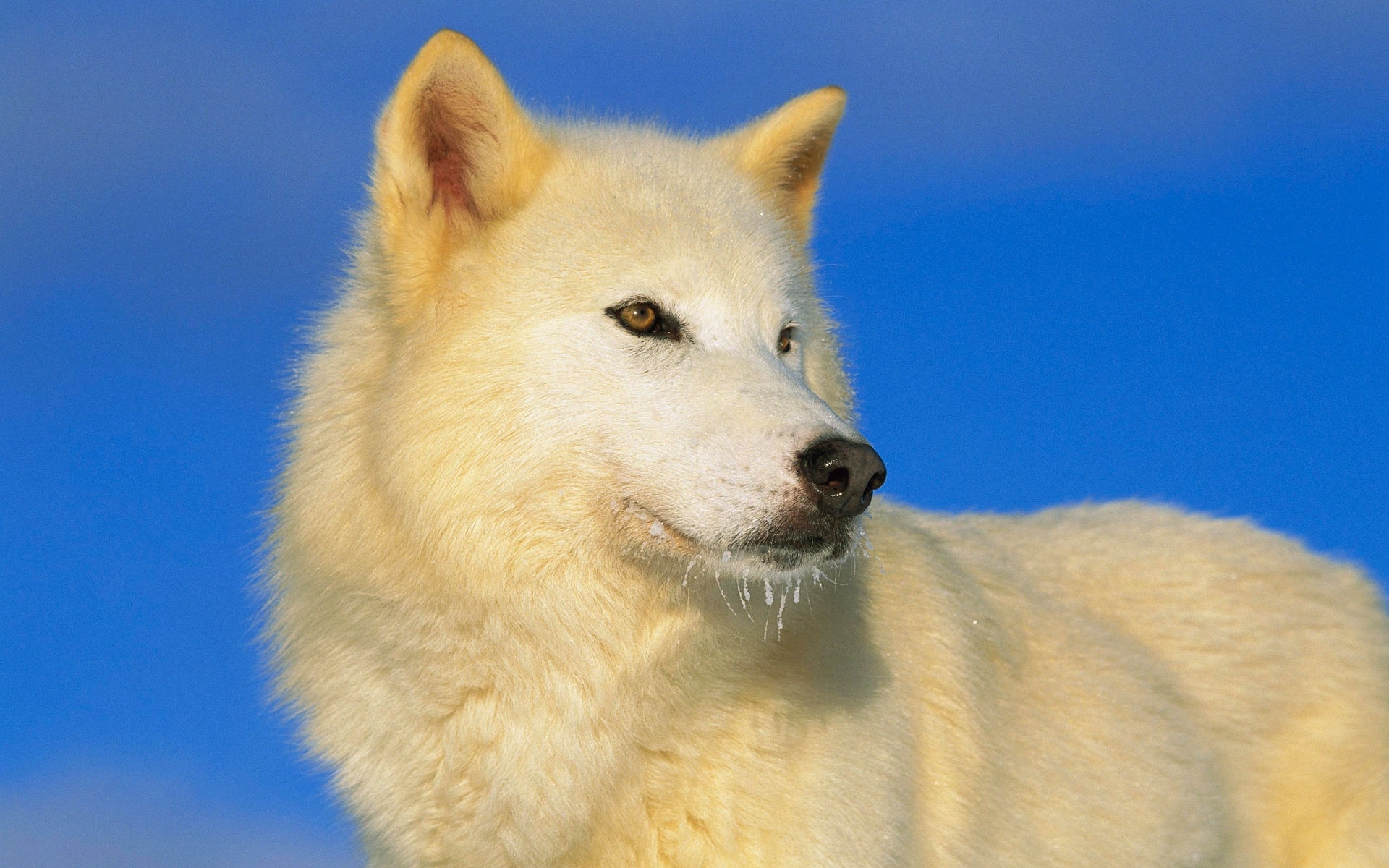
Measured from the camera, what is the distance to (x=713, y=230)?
4801mm

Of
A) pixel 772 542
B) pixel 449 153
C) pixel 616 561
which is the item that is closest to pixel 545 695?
pixel 616 561

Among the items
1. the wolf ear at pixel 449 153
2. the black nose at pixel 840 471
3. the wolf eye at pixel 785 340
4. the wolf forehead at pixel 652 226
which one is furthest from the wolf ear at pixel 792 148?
the black nose at pixel 840 471

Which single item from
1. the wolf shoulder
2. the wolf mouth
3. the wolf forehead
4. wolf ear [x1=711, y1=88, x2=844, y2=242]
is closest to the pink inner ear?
the wolf forehead

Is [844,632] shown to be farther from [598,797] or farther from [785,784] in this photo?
[598,797]

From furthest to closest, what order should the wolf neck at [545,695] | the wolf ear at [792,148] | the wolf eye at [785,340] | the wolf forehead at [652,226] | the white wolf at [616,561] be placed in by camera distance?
the wolf ear at [792,148]
the wolf eye at [785,340]
the wolf forehead at [652,226]
the wolf neck at [545,695]
the white wolf at [616,561]

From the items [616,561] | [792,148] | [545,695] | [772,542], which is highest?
[792,148]

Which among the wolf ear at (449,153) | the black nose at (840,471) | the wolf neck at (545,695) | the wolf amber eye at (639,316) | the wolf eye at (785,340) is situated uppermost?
the wolf eye at (785,340)

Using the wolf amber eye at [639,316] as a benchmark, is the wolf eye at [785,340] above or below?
above

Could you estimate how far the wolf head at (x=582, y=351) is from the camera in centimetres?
422

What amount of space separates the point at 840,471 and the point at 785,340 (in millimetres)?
1077

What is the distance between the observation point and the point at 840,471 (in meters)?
4.08

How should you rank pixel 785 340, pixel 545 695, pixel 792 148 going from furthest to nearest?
pixel 792 148 < pixel 785 340 < pixel 545 695

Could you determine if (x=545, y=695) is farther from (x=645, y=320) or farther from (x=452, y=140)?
(x=452, y=140)

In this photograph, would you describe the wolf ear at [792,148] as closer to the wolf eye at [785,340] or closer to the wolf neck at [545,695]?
the wolf eye at [785,340]
